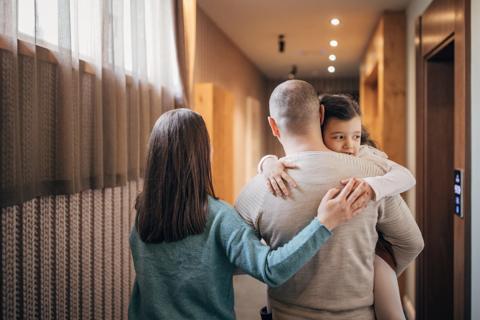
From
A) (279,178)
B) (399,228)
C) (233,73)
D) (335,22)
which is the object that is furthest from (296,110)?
(233,73)

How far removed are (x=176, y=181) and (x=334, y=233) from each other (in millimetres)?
431

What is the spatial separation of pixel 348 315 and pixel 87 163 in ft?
3.81

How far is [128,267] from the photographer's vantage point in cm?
222

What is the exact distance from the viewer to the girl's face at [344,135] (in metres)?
1.54

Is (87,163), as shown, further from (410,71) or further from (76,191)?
(410,71)

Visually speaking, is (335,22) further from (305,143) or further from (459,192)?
(305,143)

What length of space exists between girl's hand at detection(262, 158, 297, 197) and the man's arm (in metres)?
0.26

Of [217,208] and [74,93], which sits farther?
[74,93]

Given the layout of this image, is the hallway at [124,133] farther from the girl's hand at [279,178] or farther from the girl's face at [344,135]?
the girl's hand at [279,178]

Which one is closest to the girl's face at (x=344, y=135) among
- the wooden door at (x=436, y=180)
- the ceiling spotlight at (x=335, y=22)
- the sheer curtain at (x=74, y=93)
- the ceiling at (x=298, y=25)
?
the sheer curtain at (x=74, y=93)

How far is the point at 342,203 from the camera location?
1.05 m

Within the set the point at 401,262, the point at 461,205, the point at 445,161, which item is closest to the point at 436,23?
the point at 445,161

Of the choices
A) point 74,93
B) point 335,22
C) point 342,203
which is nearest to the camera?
point 342,203

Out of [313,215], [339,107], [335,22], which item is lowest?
[313,215]
